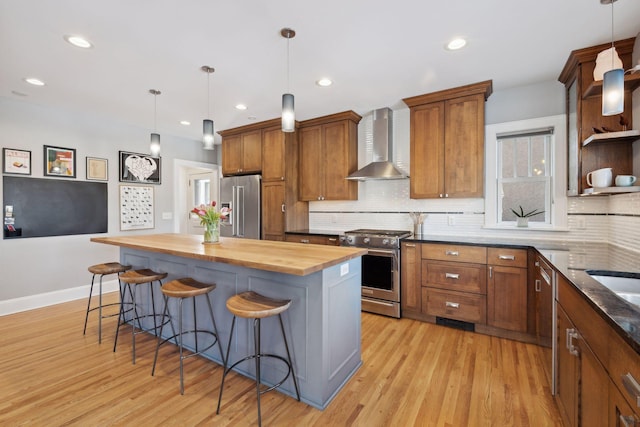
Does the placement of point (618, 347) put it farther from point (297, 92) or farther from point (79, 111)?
point (79, 111)

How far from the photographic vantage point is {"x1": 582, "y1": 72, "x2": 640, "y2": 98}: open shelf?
80.7 inches

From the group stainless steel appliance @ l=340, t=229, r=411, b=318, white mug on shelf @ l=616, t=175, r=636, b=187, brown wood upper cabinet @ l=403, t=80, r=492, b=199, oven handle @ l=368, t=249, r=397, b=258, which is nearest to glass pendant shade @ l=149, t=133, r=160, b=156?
stainless steel appliance @ l=340, t=229, r=411, b=318

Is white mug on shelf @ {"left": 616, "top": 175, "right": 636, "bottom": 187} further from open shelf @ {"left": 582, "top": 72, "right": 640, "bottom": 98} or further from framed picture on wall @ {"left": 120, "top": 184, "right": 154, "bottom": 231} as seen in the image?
framed picture on wall @ {"left": 120, "top": 184, "right": 154, "bottom": 231}

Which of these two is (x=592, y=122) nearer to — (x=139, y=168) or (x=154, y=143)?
(x=154, y=143)

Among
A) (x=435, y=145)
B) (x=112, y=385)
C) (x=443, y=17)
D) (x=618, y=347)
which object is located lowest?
(x=112, y=385)

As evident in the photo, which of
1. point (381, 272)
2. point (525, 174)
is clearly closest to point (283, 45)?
point (381, 272)

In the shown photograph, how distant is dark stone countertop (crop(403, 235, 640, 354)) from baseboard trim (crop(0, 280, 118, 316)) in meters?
4.53

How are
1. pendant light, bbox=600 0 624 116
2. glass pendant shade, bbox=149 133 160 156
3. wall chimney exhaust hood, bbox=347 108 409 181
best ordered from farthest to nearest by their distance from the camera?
wall chimney exhaust hood, bbox=347 108 409 181, glass pendant shade, bbox=149 133 160 156, pendant light, bbox=600 0 624 116

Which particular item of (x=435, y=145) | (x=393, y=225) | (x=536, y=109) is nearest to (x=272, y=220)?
(x=393, y=225)

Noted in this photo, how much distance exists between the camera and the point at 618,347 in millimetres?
938

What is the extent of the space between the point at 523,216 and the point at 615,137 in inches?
49.8

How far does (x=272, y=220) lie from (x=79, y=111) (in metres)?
3.05

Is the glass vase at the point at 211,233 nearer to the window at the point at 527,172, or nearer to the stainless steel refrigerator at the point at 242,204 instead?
the stainless steel refrigerator at the point at 242,204

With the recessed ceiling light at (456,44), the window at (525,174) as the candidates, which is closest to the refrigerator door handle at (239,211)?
the recessed ceiling light at (456,44)
